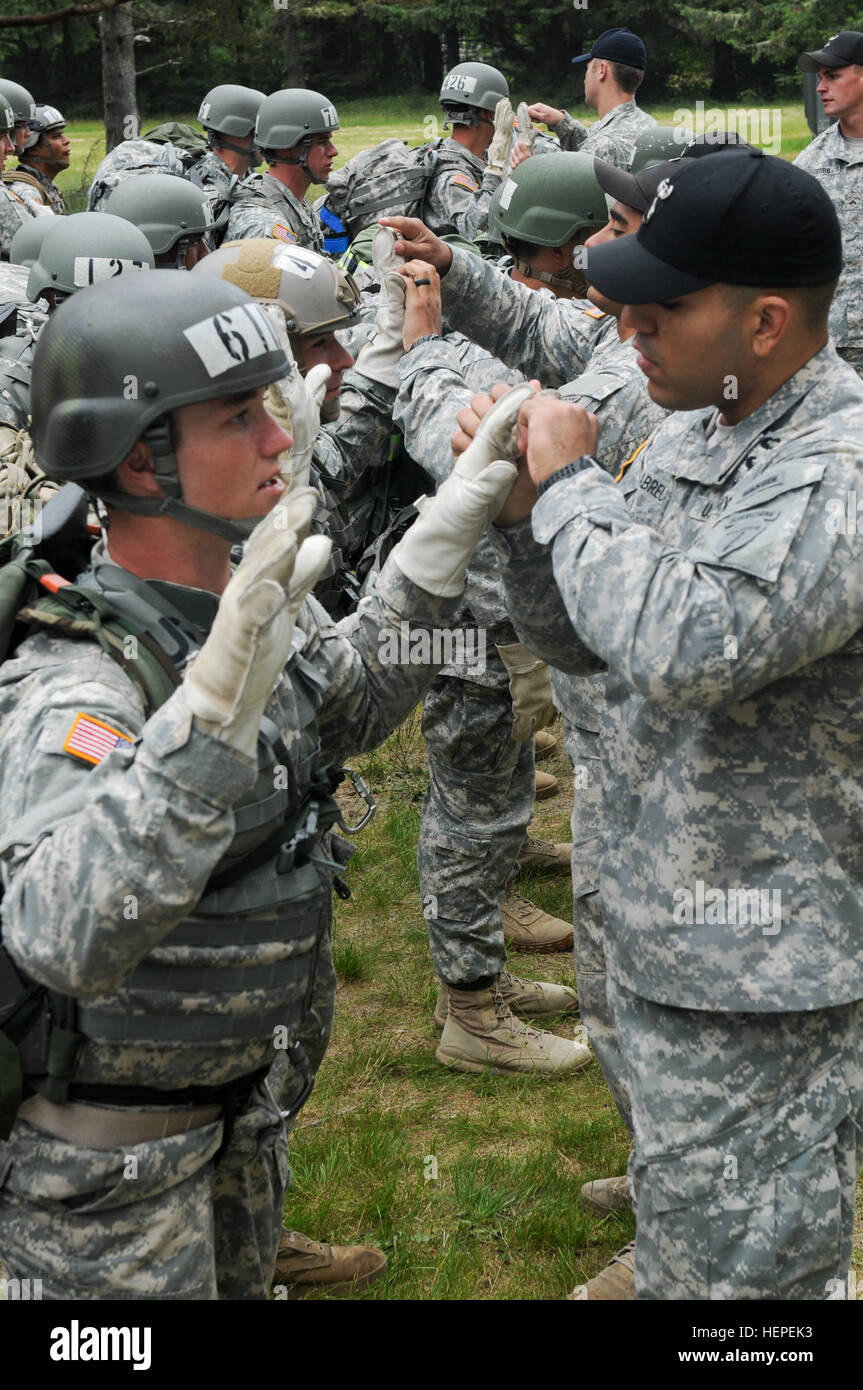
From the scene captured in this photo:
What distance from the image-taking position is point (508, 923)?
570cm

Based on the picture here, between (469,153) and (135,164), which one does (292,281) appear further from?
(135,164)

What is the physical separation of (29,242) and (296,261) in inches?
129

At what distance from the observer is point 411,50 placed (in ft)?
123

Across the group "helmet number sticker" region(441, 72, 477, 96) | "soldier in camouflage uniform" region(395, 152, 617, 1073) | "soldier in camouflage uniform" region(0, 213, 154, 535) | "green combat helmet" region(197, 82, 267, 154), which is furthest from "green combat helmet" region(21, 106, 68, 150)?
"soldier in camouflage uniform" region(395, 152, 617, 1073)

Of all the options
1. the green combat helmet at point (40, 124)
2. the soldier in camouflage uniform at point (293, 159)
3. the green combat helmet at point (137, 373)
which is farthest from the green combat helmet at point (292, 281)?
the green combat helmet at point (40, 124)

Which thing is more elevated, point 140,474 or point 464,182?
point 464,182

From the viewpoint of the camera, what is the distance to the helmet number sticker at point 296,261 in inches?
162

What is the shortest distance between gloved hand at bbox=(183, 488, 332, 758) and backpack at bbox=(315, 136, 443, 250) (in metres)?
6.68

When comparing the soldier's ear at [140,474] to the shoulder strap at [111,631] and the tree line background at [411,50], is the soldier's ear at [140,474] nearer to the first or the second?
the shoulder strap at [111,631]

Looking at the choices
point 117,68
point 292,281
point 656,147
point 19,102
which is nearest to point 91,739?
point 292,281

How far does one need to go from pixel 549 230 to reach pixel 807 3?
2796cm

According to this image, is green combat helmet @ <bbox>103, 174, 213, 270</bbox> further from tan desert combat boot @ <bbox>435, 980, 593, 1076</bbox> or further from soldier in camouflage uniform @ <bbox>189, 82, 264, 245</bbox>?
tan desert combat boot @ <bbox>435, 980, 593, 1076</bbox>

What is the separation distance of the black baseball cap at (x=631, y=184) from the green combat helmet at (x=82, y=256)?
2.38 metres

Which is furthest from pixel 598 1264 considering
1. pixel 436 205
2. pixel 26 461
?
pixel 436 205
